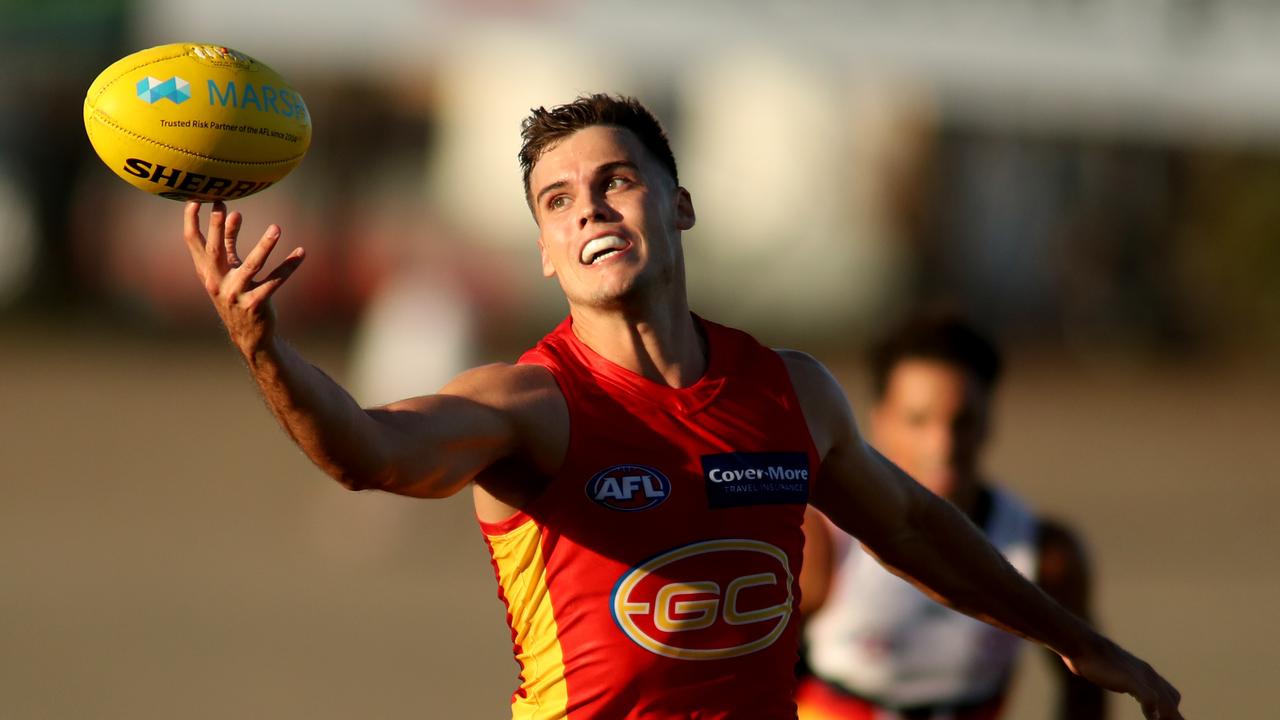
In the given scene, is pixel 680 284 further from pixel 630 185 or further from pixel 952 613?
pixel 952 613

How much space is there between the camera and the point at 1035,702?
39.7 feet

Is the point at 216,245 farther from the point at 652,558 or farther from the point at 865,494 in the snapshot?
the point at 865,494

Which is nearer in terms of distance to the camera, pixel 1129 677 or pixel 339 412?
pixel 339 412

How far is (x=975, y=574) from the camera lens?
475cm

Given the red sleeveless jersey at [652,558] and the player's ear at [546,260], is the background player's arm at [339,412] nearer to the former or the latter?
the red sleeveless jersey at [652,558]

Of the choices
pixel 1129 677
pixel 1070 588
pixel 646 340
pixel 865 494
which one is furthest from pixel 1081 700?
pixel 646 340

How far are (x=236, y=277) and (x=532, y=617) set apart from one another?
1159mm

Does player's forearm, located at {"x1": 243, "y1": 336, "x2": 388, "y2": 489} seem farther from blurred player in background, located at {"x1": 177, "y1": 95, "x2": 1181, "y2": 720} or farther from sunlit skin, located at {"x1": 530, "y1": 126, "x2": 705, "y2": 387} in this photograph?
sunlit skin, located at {"x1": 530, "y1": 126, "x2": 705, "y2": 387}

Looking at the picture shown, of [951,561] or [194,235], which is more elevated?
[194,235]

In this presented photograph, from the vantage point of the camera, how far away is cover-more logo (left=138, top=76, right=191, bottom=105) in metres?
4.25

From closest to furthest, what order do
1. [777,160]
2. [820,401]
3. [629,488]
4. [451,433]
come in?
[451,433] < [629,488] < [820,401] < [777,160]

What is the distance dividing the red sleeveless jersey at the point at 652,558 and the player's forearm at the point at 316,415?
1.90 feet

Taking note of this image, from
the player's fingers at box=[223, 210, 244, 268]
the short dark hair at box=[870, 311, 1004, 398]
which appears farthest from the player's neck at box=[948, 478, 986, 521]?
the player's fingers at box=[223, 210, 244, 268]

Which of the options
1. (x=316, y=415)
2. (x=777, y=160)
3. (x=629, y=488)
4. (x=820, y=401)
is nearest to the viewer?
(x=316, y=415)
